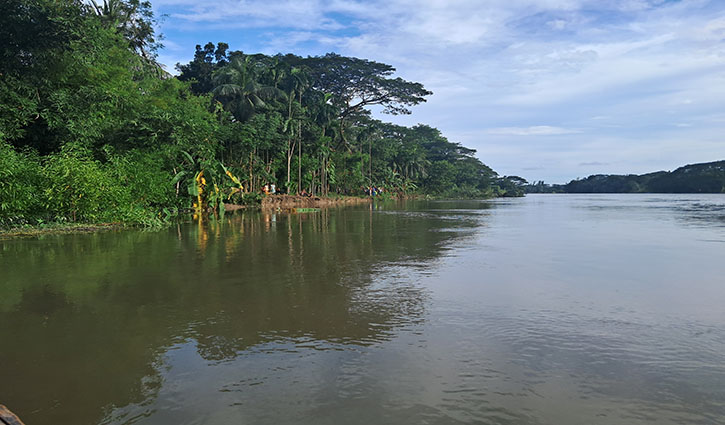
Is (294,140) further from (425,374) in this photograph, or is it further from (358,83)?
(425,374)

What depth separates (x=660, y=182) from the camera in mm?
109125

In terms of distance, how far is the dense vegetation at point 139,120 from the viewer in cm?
1355

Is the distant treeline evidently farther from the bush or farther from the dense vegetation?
the bush

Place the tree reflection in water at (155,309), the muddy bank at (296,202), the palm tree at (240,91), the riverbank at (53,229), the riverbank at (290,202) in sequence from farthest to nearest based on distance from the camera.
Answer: the palm tree at (240,91) → the muddy bank at (296,202) → the riverbank at (290,202) → the riverbank at (53,229) → the tree reflection in water at (155,309)

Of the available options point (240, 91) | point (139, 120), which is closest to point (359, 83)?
point (240, 91)

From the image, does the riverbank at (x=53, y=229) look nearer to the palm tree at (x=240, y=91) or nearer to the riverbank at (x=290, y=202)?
the riverbank at (x=290, y=202)

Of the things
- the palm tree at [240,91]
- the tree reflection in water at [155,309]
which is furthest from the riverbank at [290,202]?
the tree reflection in water at [155,309]

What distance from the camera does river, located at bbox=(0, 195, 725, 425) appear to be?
306 cm

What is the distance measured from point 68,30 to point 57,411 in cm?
1397

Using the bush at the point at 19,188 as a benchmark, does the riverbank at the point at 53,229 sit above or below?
below

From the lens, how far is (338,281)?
7133 millimetres

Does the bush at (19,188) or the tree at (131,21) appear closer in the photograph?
the bush at (19,188)

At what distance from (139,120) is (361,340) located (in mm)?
15775

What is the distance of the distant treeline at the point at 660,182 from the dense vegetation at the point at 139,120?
80623 millimetres
